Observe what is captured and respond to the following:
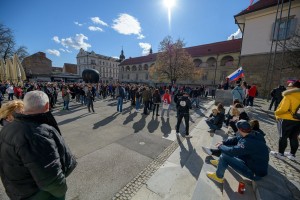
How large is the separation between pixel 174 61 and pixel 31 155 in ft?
92.7

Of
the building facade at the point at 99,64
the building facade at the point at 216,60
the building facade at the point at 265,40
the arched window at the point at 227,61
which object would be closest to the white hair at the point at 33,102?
the building facade at the point at 265,40

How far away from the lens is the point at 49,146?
147cm

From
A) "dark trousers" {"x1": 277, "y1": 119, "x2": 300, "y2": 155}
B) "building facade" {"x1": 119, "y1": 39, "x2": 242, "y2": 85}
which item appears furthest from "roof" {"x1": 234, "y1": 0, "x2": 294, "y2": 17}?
"dark trousers" {"x1": 277, "y1": 119, "x2": 300, "y2": 155}

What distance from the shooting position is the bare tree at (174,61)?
27547 mm

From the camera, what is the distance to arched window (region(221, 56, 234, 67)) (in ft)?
121

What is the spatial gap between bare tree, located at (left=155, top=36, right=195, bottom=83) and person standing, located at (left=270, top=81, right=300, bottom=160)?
2504 centimetres

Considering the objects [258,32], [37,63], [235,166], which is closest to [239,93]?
[235,166]

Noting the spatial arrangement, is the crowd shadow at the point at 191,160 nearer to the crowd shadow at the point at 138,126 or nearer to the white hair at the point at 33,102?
the crowd shadow at the point at 138,126

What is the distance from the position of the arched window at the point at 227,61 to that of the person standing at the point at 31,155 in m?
42.1

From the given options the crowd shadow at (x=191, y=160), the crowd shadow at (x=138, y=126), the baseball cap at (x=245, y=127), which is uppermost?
the baseball cap at (x=245, y=127)

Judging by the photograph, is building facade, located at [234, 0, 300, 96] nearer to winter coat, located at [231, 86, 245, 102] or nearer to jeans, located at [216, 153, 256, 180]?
winter coat, located at [231, 86, 245, 102]

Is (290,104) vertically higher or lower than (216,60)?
lower

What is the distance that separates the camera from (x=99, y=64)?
3039 inches

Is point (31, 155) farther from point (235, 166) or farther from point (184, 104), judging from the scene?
point (184, 104)
